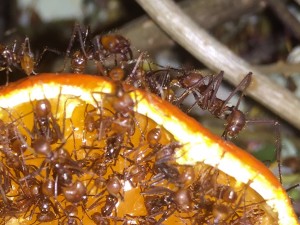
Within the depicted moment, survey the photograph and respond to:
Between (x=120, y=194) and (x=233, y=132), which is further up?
(x=233, y=132)

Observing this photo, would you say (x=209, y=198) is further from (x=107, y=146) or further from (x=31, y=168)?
(x=31, y=168)

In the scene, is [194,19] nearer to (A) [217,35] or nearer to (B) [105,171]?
(A) [217,35]

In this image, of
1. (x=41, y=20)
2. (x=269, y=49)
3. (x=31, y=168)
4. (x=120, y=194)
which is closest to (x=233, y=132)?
(x=120, y=194)

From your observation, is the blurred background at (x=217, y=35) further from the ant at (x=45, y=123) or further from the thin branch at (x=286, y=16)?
the ant at (x=45, y=123)

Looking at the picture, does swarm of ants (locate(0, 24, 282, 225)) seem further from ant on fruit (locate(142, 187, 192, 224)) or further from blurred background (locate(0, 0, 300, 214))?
blurred background (locate(0, 0, 300, 214))

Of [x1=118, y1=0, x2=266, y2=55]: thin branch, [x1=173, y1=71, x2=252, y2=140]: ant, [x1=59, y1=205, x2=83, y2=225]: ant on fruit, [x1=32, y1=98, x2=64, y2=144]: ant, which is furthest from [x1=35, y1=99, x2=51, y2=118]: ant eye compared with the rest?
[x1=118, y1=0, x2=266, y2=55]: thin branch

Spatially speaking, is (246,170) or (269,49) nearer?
(246,170)

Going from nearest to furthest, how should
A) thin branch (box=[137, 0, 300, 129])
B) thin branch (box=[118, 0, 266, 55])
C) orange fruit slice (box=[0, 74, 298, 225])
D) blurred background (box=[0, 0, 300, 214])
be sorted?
1. orange fruit slice (box=[0, 74, 298, 225])
2. thin branch (box=[137, 0, 300, 129])
3. thin branch (box=[118, 0, 266, 55])
4. blurred background (box=[0, 0, 300, 214])

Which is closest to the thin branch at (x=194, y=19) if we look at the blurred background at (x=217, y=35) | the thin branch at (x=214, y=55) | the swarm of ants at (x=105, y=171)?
the blurred background at (x=217, y=35)

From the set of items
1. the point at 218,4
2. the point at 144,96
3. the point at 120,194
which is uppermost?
the point at 218,4
